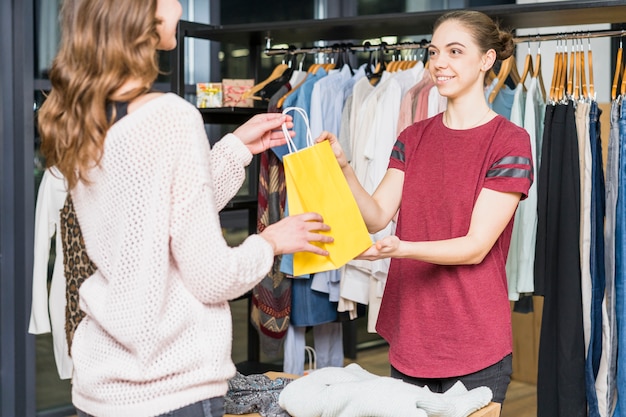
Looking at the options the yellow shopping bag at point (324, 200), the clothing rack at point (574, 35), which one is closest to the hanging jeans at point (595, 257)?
the clothing rack at point (574, 35)

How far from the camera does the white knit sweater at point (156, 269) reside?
147 cm

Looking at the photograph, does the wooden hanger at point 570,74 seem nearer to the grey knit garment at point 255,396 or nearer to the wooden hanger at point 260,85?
the wooden hanger at point 260,85

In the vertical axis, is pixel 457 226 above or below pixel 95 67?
below

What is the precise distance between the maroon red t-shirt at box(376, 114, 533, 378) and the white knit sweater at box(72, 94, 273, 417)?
0.82 metres

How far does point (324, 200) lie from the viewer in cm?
209

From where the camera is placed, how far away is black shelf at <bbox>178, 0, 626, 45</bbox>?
3105mm

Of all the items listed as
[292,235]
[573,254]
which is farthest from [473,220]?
[573,254]

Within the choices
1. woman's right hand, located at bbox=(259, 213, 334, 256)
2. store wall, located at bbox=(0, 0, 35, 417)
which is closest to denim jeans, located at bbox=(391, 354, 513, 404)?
woman's right hand, located at bbox=(259, 213, 334, 256)

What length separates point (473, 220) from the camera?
2.17m

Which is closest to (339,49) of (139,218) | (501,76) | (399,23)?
(399,23)

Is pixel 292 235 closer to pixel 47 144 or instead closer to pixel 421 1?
pixel 47 144

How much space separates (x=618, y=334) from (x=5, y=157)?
2898 mm

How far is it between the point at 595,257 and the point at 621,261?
12 centimetres

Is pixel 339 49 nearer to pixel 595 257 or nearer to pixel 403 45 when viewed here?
pixel 403 45
